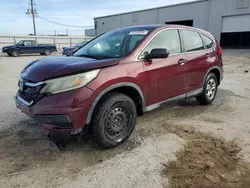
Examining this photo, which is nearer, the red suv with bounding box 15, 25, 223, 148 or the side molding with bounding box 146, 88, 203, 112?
Answer: the red suv with bounding box 15, 25, 223, 148

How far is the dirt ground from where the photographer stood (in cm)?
267

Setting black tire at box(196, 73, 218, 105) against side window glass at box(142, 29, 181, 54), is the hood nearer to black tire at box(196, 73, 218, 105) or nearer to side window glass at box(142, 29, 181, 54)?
side window glass at box(142, 29, 181, 54)

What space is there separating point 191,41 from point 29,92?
3283 millimetres

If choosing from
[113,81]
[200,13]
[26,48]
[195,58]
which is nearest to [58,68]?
[113,81]

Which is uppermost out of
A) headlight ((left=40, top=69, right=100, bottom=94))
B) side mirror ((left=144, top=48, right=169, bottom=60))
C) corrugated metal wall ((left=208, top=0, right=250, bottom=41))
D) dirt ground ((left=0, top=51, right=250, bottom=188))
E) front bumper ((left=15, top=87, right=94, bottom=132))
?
corrugated metal wall ((left=208, top=0, right=250, bottom=41))

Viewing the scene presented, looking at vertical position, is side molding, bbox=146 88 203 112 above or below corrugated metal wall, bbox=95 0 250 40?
below

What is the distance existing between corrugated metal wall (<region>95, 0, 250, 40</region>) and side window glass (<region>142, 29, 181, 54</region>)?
24565mm

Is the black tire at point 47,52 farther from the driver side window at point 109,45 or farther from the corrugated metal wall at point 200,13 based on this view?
the driver side window at point 109,45

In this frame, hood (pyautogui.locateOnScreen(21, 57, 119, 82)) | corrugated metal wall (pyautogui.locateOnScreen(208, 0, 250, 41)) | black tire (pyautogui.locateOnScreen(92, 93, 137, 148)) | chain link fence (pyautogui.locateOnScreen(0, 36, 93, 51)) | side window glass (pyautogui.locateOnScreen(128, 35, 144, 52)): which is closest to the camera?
hood (pyautogui.locateOnScreen(21, 57, 119, 82))

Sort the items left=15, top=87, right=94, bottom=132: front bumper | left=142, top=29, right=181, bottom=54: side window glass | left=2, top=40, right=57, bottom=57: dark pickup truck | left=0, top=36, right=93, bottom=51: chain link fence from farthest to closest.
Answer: left=0, top=36, right=93, bottom=51: chain link fence
left=2, top=40, right=57, bottom=57: dark pickup truck
left=142, top=29, right=181, bottom=54: side window glass
left=15, top=87, right=94, bottom=132: front bumper

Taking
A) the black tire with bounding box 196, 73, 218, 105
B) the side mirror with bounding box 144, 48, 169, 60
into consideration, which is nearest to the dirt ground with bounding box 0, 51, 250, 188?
the black tire with bounding box 196, 73, 218, 105

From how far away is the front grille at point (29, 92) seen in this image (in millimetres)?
2931

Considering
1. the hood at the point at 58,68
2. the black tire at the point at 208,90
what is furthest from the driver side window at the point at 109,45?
the black tire at the point at 208,90

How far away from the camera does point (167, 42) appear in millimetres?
4172
